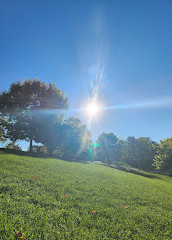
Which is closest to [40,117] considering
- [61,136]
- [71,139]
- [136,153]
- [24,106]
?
[24,106]

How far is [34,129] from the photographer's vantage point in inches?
1184

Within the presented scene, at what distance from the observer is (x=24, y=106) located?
29500mm

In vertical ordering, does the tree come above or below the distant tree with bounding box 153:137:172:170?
above

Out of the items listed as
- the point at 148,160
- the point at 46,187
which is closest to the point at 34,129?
the point at 46,187

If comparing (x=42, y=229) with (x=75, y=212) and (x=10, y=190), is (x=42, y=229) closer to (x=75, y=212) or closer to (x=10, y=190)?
(x=75, y=212)

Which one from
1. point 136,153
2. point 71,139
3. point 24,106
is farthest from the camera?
point 136,153

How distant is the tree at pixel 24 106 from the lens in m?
28.2

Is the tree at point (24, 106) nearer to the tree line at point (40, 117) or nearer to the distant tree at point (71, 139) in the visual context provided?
the tree line at point (40, 117)

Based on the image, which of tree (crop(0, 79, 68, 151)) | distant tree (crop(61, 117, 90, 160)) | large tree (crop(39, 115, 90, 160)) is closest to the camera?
tree (crop(0, 79, 68, 151))

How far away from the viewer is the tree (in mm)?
28219

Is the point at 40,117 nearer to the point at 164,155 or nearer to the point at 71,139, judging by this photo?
the point at 71,139

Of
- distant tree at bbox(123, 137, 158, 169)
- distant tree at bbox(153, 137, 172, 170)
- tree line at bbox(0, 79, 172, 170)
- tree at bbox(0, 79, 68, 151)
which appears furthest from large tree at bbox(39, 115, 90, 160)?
distant tree at bbox(123, 137, 158, 169)

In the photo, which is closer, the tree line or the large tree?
the tree line

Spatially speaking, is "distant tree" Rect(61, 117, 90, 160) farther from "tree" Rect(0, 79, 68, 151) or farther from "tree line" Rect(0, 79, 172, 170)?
"tree" Rect(0, 79, 68, 151)
